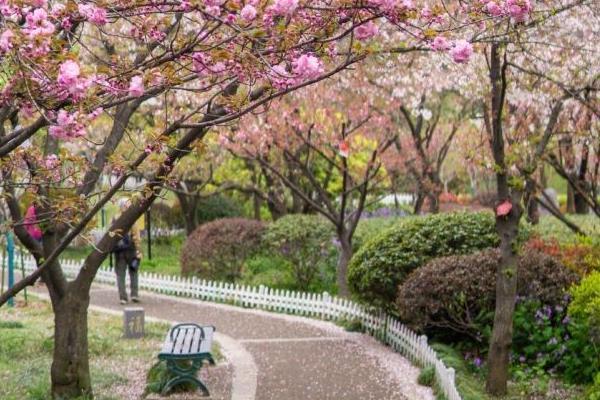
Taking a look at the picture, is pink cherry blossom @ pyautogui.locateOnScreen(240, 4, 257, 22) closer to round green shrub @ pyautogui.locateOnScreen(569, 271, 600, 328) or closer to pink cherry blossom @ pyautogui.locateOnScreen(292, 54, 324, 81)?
pink cherry blossom @ pyautogui.locateOnScreen(292, 54, 324, 81)

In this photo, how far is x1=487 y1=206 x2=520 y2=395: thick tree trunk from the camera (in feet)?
27.1

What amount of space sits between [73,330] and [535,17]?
5.35 metres

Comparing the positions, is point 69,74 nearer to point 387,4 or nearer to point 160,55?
point 160,55

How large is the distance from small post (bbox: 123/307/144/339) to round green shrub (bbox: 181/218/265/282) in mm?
4809

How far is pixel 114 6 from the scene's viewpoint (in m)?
4.77

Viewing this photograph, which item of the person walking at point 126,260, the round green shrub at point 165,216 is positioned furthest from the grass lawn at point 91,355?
the round green shrub at point 165,216

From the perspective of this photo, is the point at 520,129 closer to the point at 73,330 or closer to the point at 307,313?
the point at 307,313

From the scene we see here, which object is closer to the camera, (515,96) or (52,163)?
(52,163)

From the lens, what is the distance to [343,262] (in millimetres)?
14578

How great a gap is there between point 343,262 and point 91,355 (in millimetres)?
5441

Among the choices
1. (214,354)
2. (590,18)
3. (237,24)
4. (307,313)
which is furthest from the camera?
(307,313)

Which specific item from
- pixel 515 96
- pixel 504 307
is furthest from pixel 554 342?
pixel 515 96

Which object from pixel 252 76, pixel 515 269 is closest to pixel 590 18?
pixel 515 269

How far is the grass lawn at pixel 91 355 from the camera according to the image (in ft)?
28.2
